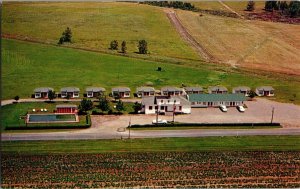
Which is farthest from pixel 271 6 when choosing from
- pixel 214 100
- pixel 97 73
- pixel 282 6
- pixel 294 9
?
pixel 214 100

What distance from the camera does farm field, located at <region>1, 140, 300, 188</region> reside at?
70.6 meters

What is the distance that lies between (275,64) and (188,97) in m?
38.9

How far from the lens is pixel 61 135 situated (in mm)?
86250

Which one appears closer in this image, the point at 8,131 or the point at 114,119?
the point at 8,131

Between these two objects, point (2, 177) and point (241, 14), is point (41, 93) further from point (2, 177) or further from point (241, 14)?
point (241, 14)

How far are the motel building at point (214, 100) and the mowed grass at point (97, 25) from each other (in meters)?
31.5

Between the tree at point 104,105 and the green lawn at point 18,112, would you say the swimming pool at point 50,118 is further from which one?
the tree at point 104,105

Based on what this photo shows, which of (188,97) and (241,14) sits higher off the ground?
(241,14)

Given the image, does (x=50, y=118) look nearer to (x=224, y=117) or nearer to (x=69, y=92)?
(x=69, y=92)

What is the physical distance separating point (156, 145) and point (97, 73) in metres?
43.9

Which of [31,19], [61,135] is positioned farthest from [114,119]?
[31,19]

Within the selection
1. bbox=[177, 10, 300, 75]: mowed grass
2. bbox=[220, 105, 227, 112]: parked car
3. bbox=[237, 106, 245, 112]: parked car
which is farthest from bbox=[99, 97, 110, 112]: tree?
bbox=[177, 10, 300, 75]: mowed grass

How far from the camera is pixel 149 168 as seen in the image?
74.5 m

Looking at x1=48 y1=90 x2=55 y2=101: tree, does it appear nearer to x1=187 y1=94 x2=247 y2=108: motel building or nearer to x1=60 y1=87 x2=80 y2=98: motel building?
x1=60 y1=87 x2=80 y2=98: motel building
